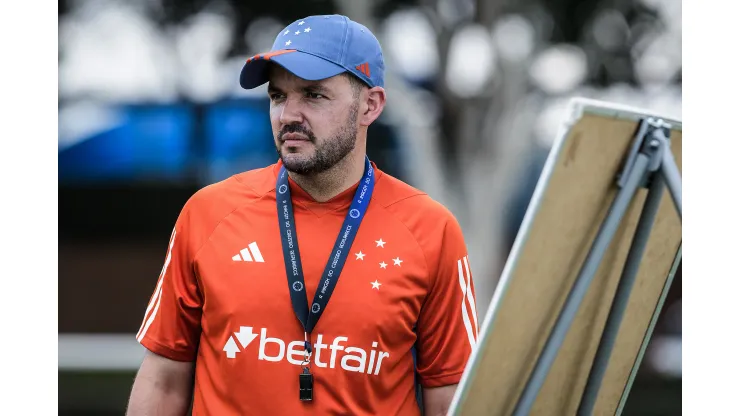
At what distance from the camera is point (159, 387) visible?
8.45 feet

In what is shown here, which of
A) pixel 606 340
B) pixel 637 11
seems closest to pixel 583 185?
pixel 606 340

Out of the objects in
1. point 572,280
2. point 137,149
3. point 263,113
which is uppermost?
point 263,113

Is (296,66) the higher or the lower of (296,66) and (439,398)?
the higher

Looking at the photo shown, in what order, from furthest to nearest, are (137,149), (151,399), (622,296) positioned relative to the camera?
(137,149) → (151,399) → (622,296)

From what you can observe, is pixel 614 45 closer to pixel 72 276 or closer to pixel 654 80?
pixel 654 80

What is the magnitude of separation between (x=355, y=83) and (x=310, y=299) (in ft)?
2.14

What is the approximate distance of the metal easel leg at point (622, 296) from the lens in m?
1.92

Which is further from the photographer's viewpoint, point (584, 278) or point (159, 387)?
point (159, 387)

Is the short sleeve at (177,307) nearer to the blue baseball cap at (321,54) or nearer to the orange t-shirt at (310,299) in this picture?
the orange t-shirt at (310,299)

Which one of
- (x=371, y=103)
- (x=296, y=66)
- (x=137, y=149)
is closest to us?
(x=296, y=66)

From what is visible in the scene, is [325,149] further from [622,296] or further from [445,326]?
[622,296]

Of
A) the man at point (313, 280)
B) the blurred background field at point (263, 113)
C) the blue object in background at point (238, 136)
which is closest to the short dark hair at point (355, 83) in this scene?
the man at point (313, 280)

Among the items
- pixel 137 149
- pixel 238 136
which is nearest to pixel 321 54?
pixel 238 136

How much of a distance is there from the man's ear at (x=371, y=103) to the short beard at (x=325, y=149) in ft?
0.19
